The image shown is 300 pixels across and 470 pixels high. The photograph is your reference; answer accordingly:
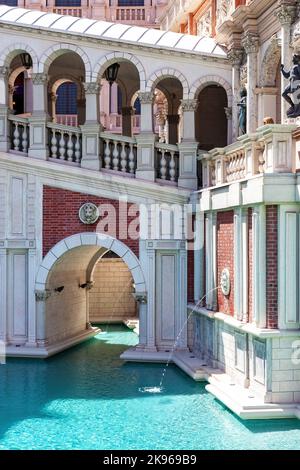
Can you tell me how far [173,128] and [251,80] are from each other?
578 cm

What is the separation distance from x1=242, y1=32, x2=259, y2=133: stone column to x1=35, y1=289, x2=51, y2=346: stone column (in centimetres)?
576

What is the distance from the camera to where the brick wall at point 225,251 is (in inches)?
508

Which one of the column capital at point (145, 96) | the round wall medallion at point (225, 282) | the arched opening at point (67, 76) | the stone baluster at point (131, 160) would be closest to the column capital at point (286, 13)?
the column capital at point (145, 96)

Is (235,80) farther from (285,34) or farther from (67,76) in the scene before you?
(67,76)

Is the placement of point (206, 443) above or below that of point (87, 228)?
below

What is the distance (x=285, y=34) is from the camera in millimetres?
13945

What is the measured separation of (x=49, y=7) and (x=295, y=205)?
21.1 metres

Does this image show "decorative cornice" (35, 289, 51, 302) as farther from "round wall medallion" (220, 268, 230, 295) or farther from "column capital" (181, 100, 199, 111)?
"column capital" (181, 100, 199, 111)

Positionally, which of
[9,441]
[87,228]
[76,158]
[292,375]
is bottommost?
[9,441]

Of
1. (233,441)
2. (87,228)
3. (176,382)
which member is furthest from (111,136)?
(233,441)

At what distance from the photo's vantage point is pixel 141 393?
12.4 m

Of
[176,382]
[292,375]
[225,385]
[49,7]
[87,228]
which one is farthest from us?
[49,7]

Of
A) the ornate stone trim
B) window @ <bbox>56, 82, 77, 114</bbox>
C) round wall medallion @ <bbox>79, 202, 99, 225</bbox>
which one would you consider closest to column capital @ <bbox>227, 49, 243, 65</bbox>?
round wall medallion @ <bbox>79, 202, 99, 225</bbox>

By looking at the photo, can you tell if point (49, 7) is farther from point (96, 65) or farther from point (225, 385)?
point (225, 385)
